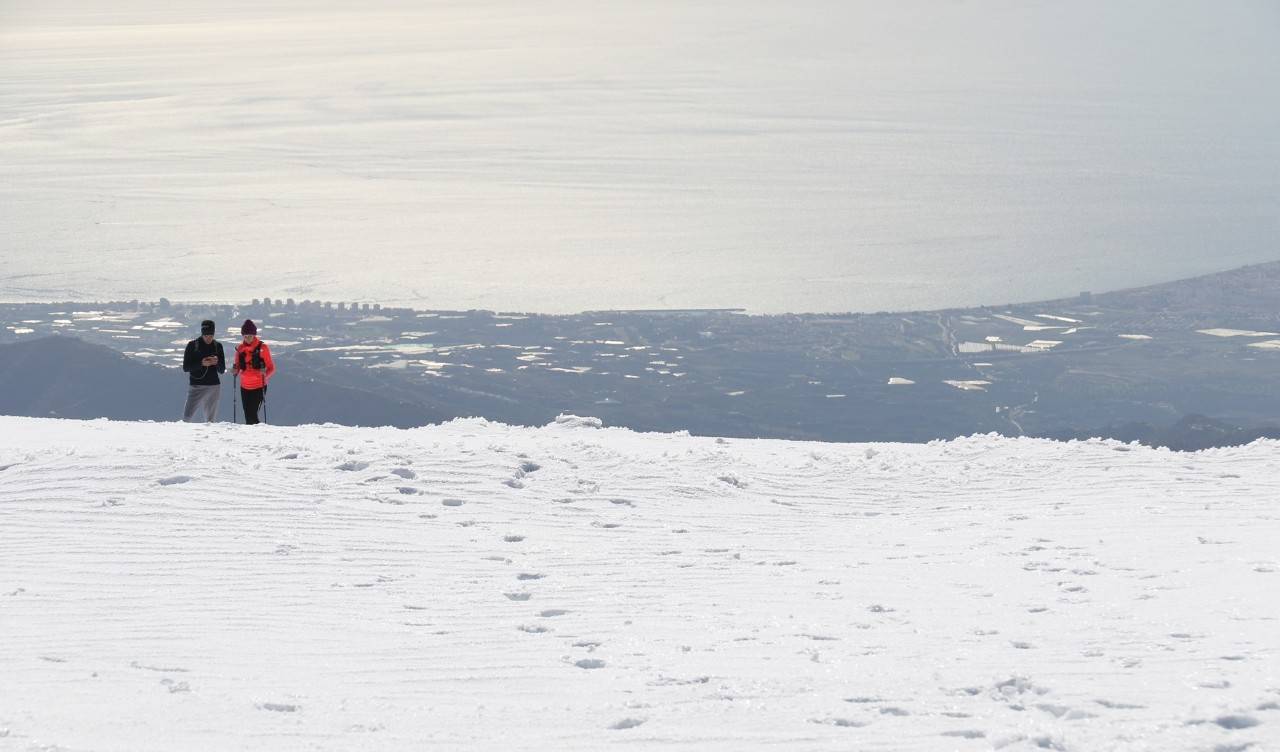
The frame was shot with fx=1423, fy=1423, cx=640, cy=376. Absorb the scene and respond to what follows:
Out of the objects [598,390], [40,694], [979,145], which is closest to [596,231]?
[598,390]

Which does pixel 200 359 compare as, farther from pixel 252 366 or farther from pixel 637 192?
pixel 637 192

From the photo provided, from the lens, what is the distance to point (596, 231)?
94.5 m

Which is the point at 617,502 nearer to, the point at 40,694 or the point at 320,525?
the point at 320,525

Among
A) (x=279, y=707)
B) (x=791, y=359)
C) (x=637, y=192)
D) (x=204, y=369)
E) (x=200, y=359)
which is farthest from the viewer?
(x=637, y=192)

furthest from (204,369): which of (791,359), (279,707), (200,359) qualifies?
(791,359)

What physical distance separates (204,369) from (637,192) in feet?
321

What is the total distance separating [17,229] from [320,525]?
309 ft

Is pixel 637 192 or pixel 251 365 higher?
pixel 637 192

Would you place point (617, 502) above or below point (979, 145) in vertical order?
below

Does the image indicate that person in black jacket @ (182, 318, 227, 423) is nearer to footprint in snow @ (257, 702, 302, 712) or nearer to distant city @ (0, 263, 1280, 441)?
footprint in snow @ (257, 702, 302, 712)

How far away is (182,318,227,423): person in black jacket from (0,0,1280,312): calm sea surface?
55.5 metres

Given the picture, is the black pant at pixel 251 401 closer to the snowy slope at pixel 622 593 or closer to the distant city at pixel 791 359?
the snowy slope at pixel 622 593

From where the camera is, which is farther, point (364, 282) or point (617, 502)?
point (364, 282)

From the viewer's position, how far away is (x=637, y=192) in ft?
364
